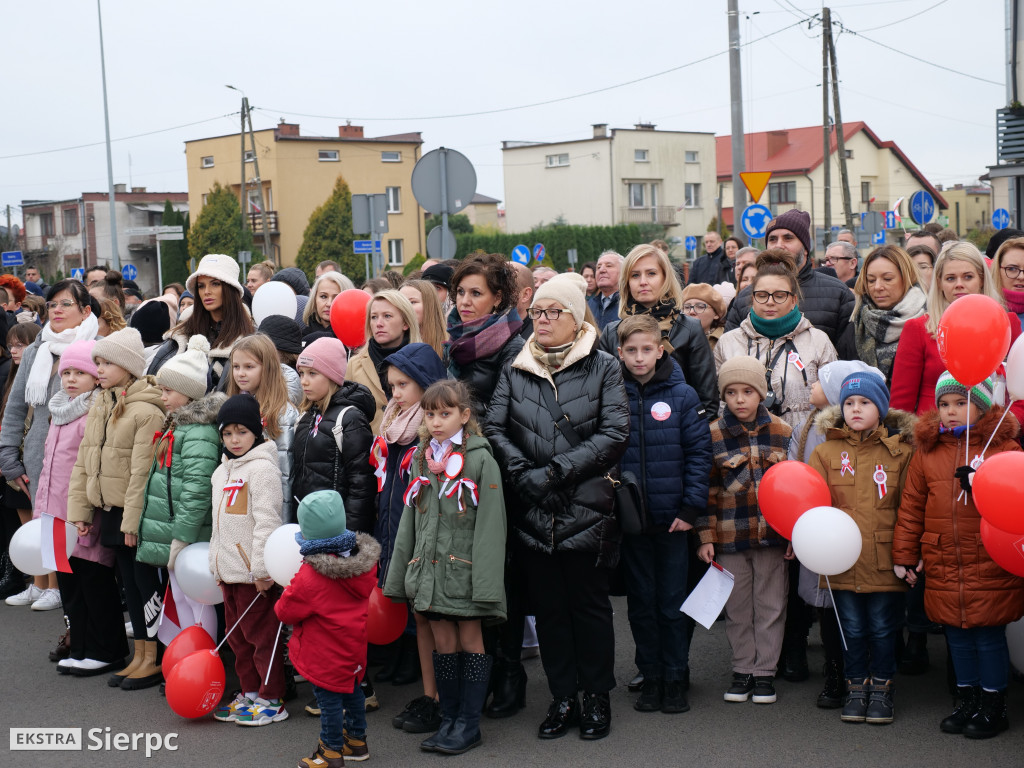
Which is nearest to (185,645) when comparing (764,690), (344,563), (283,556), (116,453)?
(283,556)

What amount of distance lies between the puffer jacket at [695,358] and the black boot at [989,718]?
1943 millimetres

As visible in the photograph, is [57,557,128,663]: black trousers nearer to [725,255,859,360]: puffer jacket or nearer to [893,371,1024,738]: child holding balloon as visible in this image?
[725,255,859,360]: puffer jacket

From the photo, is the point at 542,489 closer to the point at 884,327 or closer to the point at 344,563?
the point at 344,563

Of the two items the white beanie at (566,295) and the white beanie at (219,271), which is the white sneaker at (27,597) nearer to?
the white beanie at (219,271)

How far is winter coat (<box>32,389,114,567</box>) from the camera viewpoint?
6.72m

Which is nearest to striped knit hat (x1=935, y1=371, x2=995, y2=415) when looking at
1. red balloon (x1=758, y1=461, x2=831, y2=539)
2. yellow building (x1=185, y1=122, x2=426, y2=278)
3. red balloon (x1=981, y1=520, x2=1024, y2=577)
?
red balloon (x1=981, y1=520, x2=1024, y2=577)

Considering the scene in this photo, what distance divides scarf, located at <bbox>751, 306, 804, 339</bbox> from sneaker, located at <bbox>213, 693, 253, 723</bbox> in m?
3.59

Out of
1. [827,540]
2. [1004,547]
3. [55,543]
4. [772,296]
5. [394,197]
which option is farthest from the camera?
[394,197]

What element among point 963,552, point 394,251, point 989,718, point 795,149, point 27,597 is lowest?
point 27,597

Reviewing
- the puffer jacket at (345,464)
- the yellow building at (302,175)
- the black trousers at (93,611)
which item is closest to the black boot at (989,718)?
the puffer jacket at (345,464)

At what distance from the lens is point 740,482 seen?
222 inches

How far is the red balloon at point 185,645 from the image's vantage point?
5.68 m

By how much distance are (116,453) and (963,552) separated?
4.75m

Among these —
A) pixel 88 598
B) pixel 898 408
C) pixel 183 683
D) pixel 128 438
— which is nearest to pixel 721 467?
pixel 898 408
